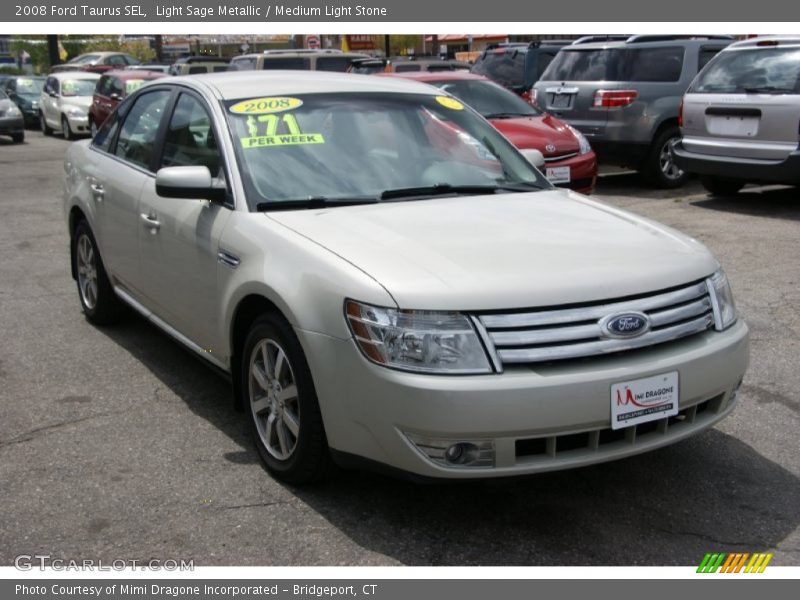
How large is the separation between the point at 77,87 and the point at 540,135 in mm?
15238

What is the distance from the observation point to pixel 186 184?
4.27 meters

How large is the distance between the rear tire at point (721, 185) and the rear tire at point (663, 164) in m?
0.86

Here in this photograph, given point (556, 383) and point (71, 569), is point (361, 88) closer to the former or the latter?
point (556, 383)

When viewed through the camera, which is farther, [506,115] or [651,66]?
[651,66]

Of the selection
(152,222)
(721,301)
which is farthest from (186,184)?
(721,301)

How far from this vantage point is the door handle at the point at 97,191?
5.76 meters

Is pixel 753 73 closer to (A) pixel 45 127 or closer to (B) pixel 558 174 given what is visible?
(B) pixel 558 174

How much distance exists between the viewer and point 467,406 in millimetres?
3211

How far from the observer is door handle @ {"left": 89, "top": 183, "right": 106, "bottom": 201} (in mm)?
5762

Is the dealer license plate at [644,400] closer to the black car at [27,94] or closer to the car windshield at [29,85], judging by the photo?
the black car at [27,94]

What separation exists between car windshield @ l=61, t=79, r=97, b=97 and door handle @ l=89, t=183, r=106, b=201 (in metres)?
17.4

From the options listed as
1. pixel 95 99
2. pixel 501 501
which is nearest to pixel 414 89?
pixel 501 501

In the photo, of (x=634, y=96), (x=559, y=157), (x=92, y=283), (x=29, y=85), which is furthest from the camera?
(x=29, y=85)
